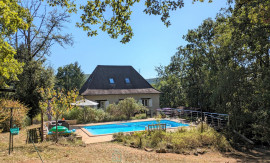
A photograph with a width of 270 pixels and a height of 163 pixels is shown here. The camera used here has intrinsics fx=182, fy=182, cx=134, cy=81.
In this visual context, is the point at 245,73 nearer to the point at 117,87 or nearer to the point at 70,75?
the point at 117,87

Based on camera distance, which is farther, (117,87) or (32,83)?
Result: (117,87)

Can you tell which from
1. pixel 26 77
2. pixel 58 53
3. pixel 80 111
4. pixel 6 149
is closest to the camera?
pixel 6 149

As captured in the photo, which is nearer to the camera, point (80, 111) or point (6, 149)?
point (6, 149)

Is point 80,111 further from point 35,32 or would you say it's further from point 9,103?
point 35,32

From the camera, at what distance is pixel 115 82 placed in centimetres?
2478

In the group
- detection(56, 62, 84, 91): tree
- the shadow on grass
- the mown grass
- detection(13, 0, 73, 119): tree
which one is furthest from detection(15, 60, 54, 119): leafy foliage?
detection(56, 62, 84, 91): tree

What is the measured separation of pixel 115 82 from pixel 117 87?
979mm

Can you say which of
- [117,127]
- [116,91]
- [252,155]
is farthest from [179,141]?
[116,91]

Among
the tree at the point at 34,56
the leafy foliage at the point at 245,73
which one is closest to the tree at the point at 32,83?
the tree at the point at 34,56

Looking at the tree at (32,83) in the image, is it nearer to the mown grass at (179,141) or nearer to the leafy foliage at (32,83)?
the leafy foliage at (32,83)

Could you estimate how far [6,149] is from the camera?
6.62 metres

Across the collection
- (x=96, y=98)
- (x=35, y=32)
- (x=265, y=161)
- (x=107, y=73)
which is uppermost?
(x=35, y=32)

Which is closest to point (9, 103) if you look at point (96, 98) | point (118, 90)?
point (96, 98)

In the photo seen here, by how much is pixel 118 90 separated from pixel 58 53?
27.9 feet
